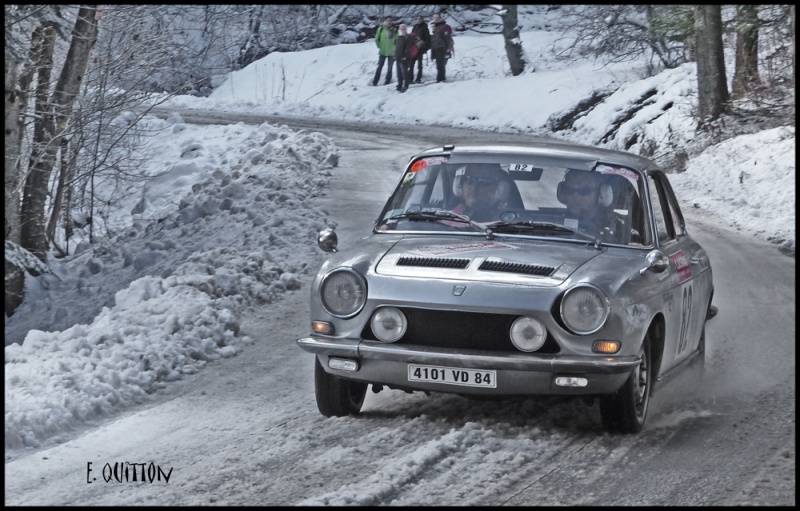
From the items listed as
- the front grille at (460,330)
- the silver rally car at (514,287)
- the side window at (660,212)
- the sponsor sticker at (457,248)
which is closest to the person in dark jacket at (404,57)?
the side window at (660,212)

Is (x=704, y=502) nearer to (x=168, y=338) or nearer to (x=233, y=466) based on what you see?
(x=233, y=466)

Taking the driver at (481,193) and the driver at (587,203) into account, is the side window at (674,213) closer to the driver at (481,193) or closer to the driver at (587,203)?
the driver at (587,203)

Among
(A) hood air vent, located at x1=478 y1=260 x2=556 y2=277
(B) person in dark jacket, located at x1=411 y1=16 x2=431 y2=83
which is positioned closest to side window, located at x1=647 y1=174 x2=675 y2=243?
(A) hood air vent, located at x1=478 y1=260 x2=556 y2=277

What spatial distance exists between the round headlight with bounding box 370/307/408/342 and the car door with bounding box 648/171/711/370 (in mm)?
1559

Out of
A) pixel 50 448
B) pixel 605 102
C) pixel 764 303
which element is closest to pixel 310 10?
pixel 605 102

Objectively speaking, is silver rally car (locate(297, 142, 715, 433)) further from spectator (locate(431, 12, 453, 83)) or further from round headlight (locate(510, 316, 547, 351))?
spectator (locate(431, 12, 453, 83))

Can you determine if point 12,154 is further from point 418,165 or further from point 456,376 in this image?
point 456,376

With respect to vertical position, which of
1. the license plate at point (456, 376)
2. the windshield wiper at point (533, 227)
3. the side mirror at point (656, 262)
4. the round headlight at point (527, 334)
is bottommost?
the license plate at point (456, 376)

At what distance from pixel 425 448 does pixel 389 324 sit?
75 centimetres

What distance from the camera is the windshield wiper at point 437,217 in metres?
7.00

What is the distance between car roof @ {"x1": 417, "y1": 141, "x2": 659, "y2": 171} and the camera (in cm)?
731

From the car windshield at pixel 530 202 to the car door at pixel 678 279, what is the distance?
246mm

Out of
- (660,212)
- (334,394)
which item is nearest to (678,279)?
(660,212)

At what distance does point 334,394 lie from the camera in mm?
6613
